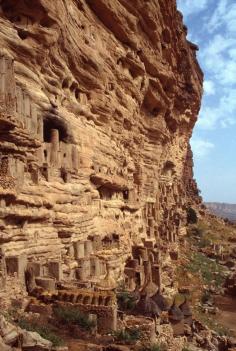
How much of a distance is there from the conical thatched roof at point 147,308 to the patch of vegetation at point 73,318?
2744mm

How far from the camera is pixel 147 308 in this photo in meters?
13.4

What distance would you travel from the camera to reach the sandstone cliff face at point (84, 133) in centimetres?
1418

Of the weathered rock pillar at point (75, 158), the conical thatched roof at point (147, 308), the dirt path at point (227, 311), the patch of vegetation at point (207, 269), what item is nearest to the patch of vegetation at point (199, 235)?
the patch of vegetation at point (207, 269)

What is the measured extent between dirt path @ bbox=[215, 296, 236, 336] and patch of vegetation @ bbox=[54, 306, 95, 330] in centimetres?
1141

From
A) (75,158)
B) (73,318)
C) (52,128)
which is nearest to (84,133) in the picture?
(75,158)

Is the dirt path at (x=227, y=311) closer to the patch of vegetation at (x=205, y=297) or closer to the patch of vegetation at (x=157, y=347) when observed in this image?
the patch of vegetation at (x=205, y=297)

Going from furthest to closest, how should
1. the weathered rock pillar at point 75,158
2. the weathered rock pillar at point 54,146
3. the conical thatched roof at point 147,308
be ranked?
the weathered rock pillar at point 75,158
the weathered rock pillar at point 54,146
the conical thatched roof at point 147,308

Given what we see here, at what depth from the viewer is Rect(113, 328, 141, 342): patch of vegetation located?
1041cm

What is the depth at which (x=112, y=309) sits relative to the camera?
11.0 m

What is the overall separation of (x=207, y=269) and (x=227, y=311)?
7800mm

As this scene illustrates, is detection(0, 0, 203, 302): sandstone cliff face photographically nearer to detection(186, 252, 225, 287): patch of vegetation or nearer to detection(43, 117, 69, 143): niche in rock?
detection(43, 117, 69, 143): niche in rock

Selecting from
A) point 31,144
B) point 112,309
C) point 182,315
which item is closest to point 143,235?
point 182,315

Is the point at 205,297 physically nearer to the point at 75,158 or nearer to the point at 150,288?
the point at 150,288

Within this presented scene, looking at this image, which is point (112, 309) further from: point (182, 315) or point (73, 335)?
point (182, 315)
